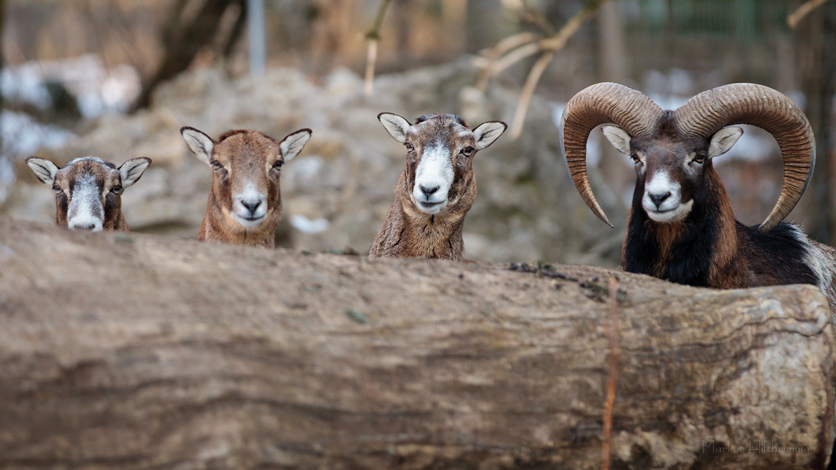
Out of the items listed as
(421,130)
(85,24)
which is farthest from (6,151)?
(421,130)

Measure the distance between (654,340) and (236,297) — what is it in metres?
2.31

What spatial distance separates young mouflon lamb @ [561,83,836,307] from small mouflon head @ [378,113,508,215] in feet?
4.20

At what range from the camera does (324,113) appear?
13.9 meters

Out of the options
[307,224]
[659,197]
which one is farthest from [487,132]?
[307,224]

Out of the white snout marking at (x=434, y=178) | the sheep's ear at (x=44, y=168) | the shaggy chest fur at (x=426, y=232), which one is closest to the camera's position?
the white snout marking at (x=434, y=178)

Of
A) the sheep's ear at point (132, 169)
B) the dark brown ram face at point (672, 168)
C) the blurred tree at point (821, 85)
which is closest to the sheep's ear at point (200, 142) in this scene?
the sheep's ear at point (132, 169)

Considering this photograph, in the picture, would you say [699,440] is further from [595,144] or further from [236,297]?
[595,144]

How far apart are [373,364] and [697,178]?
12.9 feet

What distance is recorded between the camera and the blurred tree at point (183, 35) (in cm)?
1619

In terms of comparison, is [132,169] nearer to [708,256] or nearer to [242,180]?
[242,180]

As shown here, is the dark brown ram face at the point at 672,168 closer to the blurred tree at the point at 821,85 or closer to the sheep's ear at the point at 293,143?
the sheep's ear at the point at 293,143

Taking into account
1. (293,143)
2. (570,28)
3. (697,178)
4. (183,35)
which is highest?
(183,35)

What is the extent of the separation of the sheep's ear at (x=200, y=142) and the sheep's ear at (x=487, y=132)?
2537 mm

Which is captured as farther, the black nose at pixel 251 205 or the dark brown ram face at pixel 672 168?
the black nose at pixel 251 205
